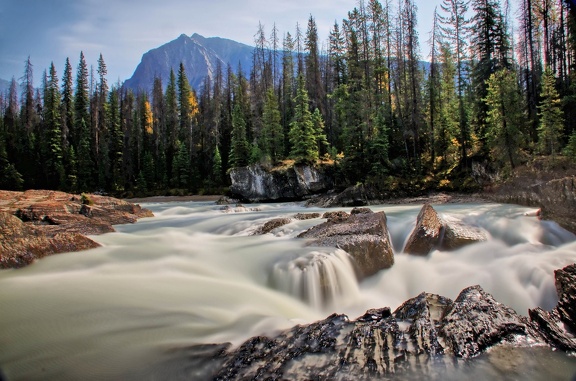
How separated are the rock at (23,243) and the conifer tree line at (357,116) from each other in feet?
53.0

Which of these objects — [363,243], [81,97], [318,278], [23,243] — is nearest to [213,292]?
[318,278]

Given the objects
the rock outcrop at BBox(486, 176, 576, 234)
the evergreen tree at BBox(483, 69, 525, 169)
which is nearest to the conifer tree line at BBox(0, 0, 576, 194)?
the evergreen tree at BBox(483, 69, 525, 169)

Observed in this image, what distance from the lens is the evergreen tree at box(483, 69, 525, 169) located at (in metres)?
23.2

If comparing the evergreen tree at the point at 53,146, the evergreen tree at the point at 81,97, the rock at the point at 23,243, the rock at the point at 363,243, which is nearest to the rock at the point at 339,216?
the rock at the point at 363,243

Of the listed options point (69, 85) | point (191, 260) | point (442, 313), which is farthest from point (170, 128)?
point (442, 313)

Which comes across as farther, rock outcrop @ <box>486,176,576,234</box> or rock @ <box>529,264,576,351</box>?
rock outcrop @ <box>486,176,576,234</box>

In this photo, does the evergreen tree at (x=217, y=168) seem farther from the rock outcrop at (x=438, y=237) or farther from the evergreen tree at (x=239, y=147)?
the rock outcrop at (x=438, y=237)

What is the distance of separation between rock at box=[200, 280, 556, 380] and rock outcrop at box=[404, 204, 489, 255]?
4.44 meters

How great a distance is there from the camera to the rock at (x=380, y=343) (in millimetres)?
3783

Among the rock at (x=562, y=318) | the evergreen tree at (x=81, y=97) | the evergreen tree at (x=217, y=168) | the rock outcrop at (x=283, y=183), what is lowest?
the rock at (x=562, y=318)

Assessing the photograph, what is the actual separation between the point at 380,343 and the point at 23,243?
8.40 metres

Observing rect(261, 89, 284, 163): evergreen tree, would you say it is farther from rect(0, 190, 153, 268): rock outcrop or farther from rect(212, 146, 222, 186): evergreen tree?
rect(0, 190, 153, 268): rock outcrop

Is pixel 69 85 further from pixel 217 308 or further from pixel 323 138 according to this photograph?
pixel 217 308

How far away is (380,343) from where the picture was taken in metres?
4.22
